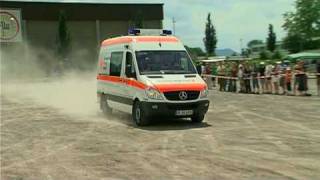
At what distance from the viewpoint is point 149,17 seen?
85938mm

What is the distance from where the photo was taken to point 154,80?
1555 cm

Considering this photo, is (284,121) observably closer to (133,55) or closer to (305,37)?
(133,55)

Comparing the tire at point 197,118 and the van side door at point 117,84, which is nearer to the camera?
the tire at point 197,118

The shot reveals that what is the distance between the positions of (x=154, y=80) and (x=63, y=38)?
6295 cm

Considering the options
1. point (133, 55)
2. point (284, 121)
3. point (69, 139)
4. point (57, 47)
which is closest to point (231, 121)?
point (284, 121)

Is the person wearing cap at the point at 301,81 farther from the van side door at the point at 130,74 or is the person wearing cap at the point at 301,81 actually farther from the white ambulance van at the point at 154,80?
the van side door at the point at 130,74

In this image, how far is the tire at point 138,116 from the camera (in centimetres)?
1568

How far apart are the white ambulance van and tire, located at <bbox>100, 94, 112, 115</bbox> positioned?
0.84m

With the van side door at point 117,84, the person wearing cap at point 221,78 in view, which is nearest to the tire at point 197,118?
the van side door at point 117,84

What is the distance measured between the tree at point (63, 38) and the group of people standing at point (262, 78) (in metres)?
44.2

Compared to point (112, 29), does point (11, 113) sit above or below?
below

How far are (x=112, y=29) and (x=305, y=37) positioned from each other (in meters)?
26.4

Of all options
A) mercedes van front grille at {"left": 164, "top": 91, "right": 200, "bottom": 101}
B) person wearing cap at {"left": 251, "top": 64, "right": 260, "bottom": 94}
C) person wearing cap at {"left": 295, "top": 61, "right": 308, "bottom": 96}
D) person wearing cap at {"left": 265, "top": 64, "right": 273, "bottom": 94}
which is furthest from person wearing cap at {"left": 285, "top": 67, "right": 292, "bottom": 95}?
mercedes van front grille at {"left": 164, "top": 91, "right": 200, "bottom": 101}

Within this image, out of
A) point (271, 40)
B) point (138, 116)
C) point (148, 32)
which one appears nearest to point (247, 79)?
point (148, 32)
